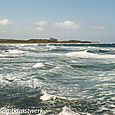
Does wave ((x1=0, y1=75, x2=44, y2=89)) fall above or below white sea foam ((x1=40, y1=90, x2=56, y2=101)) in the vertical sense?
below

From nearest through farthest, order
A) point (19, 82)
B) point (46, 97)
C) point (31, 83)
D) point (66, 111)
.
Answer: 1. point (66, 111)
2. point (46, 97)
3. point (31, 83)
4. point (19, 82)

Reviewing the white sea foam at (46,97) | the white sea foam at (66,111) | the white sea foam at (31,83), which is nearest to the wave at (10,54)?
the white sea foam at (31,83)

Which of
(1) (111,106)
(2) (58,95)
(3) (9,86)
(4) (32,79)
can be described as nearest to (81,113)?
(1) (111,106)

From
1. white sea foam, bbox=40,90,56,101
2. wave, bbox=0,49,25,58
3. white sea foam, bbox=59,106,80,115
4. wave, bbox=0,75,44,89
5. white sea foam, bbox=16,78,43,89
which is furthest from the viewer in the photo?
wave, bbox=0,49,25,58

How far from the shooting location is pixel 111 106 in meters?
13.8

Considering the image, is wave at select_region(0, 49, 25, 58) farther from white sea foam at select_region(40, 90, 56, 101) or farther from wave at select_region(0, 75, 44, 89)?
white sea foam at select_region(40, 90, 56, 101)

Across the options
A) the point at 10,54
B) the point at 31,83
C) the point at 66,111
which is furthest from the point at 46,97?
the point at 10,54

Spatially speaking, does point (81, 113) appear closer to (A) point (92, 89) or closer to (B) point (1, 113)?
(B) point (1, 113)

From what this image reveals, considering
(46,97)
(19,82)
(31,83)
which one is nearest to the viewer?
(46,97)

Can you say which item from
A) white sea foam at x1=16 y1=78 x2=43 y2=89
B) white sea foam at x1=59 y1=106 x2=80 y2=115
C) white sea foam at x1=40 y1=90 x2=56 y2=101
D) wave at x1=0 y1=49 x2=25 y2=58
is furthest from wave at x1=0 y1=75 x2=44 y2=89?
wave at x1=0 y1=49 x2=25 y2=58

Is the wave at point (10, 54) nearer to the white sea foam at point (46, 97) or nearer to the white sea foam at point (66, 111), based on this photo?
the white sea foam at point (46, 97)

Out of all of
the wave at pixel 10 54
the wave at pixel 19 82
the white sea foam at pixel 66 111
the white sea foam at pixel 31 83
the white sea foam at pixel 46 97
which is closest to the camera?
the white sea foam at pixel 66 111

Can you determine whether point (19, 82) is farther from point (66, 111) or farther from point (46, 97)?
point (66, 111)

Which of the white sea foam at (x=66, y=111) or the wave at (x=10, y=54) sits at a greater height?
the white sea foam at (x=66, y=111)
